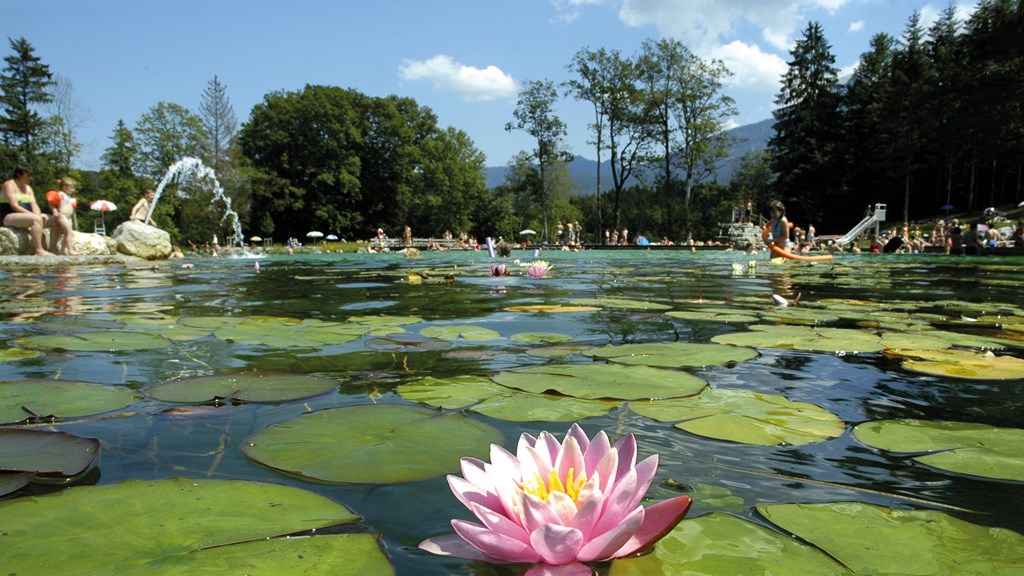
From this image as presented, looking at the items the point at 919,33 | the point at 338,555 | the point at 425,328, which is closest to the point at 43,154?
the point at 425,328

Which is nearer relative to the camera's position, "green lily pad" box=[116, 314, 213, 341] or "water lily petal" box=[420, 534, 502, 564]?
"water lily petal" box=[420, 534, 502, 564]

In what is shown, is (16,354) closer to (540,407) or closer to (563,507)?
(540,407)

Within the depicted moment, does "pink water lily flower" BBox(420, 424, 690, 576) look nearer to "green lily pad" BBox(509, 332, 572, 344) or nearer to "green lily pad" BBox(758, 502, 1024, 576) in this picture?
"green lily pad" BBox(758, 502, 1024, 576)

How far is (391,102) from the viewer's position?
4328 cm

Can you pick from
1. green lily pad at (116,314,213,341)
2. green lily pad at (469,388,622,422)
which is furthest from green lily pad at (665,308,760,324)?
green lily pad at (116,314,213,341)

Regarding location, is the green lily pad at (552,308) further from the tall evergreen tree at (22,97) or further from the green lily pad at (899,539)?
the tall evergreen tree at (22,97)

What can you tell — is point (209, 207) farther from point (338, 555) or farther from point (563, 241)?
point (338, 555)

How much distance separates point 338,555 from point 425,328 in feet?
8.52

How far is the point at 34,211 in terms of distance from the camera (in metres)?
9.77

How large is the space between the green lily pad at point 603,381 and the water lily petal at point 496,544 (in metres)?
1.10

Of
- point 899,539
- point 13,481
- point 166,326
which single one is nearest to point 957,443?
point 899,539

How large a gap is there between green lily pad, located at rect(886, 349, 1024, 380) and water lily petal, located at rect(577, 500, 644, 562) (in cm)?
208

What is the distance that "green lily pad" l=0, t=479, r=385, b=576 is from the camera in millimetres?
845

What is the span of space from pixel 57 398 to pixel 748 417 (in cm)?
199
